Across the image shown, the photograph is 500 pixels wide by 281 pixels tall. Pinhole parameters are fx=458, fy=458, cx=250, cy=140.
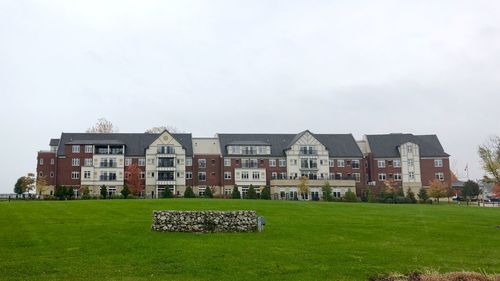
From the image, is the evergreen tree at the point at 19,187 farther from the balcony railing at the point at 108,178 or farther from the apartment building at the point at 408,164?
the apartment building at the point at 408,164

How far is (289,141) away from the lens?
90.1m

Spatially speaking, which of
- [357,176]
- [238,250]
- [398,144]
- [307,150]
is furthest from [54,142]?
[238,250]

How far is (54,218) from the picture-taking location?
27250 mm

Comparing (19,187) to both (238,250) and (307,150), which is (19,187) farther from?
(238,250)

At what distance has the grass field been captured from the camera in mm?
13984

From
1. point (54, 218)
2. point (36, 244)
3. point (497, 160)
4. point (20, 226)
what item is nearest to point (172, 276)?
point (36, 244)

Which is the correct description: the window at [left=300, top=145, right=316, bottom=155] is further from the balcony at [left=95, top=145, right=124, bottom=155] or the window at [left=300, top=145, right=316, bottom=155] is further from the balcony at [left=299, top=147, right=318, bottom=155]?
the balcony at [left=95, top=145, right=124, bottom=155]

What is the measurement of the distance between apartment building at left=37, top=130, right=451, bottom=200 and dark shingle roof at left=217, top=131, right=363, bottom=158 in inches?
7.5

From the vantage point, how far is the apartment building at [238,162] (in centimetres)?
8212

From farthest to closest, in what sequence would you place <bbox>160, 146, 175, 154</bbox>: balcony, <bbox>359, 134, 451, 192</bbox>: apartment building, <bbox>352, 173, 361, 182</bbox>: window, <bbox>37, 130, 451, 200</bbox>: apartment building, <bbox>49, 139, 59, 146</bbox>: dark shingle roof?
<bbox>359, 134, 451, 192</bbox>: apartment building, <bbox>352, 173, 361, 182</bbox>: window, <bbox>49, 139, 59, 146</bbox>: dark shingle roof, <bbox>160, 146, 175, 154</bbox>: balcony, <bbox>37, 130, 451, 200</bbox>: apartment building

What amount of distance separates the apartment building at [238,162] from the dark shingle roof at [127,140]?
18 centimetres

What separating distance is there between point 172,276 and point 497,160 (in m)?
29.7

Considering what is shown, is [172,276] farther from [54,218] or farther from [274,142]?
[274,142]

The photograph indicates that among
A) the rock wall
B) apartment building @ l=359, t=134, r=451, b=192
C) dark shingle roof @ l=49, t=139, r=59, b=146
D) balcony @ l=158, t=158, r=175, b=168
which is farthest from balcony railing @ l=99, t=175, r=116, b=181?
the rock wall
